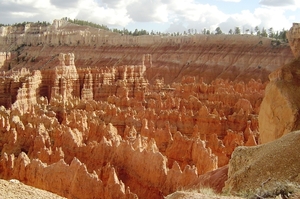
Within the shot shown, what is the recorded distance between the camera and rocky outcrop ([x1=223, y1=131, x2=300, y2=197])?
553 cm

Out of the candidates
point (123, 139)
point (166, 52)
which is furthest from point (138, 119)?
point (166, 52)

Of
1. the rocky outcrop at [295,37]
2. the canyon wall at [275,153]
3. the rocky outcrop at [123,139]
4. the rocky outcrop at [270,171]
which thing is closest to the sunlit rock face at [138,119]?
the rocky outcrop at [123,139]

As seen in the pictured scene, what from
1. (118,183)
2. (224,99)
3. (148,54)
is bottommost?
(118,183)

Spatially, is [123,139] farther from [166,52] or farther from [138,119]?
[166,52]

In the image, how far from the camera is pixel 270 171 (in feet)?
20.5

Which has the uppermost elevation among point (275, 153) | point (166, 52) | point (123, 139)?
point (166, 52)

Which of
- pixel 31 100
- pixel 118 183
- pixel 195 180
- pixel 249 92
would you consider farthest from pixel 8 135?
pixel 249 92

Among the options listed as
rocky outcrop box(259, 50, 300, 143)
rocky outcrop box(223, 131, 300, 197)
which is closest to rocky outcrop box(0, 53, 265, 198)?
rocky outcrop box(259, 50, 300, 143)

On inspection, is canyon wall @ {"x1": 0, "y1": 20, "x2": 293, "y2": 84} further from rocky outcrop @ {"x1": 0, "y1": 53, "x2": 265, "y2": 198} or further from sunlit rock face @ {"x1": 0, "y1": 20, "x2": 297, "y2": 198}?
rocky outcrop @ {"x1": 0, "y1": 53, "x2": 265, "y2": 198}

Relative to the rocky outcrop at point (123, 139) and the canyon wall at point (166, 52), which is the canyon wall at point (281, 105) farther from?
the canyon wall at point (166, 52)

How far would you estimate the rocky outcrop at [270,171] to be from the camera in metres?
5.53

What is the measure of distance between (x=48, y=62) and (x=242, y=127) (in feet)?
167

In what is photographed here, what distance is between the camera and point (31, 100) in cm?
3388

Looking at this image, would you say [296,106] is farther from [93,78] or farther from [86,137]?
[93,78]
